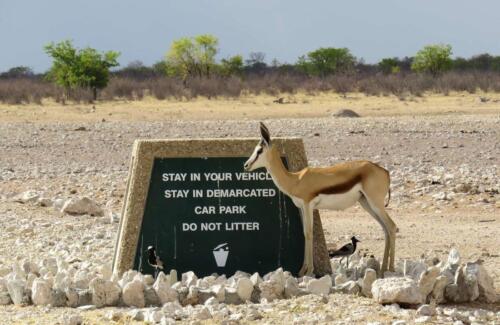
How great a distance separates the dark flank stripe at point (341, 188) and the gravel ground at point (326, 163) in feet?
2.98

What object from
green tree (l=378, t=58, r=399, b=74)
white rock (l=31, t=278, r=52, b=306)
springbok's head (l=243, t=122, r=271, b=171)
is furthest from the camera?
green tree (l=378, t=58, r=399, b=74)

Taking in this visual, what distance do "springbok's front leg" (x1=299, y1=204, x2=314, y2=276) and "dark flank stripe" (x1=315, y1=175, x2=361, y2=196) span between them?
0.15 meters

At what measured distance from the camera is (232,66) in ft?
193

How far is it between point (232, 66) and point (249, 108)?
71.3 feet

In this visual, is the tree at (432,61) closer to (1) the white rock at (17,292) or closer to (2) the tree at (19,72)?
(2) the tree at (19,72)

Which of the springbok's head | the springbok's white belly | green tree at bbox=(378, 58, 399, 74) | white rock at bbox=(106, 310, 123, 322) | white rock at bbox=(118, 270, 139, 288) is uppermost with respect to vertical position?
green tree at bbox=(378, 58, 399, 74)

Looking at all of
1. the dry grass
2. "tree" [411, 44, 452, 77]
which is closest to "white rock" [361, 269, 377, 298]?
the dry grass

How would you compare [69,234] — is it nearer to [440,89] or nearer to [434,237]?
[434,237]

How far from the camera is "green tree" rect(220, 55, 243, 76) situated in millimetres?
57781

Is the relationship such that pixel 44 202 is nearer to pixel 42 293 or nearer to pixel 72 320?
pixel 42 293

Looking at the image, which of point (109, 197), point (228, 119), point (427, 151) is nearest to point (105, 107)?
point (228, 119)

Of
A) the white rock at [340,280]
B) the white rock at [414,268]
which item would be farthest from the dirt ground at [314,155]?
the white rock at [340,280]

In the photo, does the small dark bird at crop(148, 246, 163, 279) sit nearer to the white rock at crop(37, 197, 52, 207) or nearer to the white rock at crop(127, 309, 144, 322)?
the white rock at crop(127, 309, 144, 322)

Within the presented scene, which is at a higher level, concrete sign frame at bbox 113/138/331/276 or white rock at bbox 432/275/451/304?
concrete sign frame at bbox 113/138/331/276
